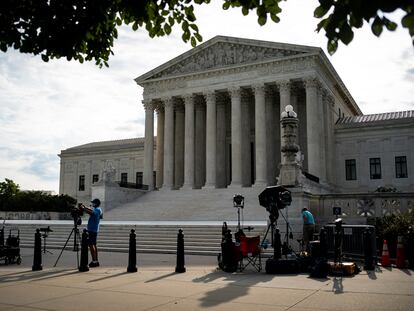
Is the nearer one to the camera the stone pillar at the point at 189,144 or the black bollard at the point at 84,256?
the black bollard at the point at 84,256

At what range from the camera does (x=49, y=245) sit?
25094 mm

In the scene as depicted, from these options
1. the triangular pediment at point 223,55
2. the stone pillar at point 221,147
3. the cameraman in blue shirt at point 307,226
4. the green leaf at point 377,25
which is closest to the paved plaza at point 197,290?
the cameraman in blue shirt at point 307,226

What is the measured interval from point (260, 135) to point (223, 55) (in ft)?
32.3

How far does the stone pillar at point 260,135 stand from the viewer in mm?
44169

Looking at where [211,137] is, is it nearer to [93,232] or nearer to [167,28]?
[93,232]

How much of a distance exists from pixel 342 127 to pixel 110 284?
43.2 meters

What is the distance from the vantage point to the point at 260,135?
44625 mm

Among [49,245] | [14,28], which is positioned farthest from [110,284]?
[49,245]

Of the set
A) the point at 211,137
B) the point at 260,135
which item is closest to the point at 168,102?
the point at 211,137

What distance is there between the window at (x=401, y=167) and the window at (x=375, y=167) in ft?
5.60

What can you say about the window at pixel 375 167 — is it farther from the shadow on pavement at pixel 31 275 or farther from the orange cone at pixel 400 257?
the shadow on pavement at pixel 31 275

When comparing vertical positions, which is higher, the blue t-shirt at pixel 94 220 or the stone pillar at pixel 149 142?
the stone pillar at pixel 149 142

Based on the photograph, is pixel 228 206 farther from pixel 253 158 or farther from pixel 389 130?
pixel 389 130

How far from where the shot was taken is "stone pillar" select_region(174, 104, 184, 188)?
53.1 meters
